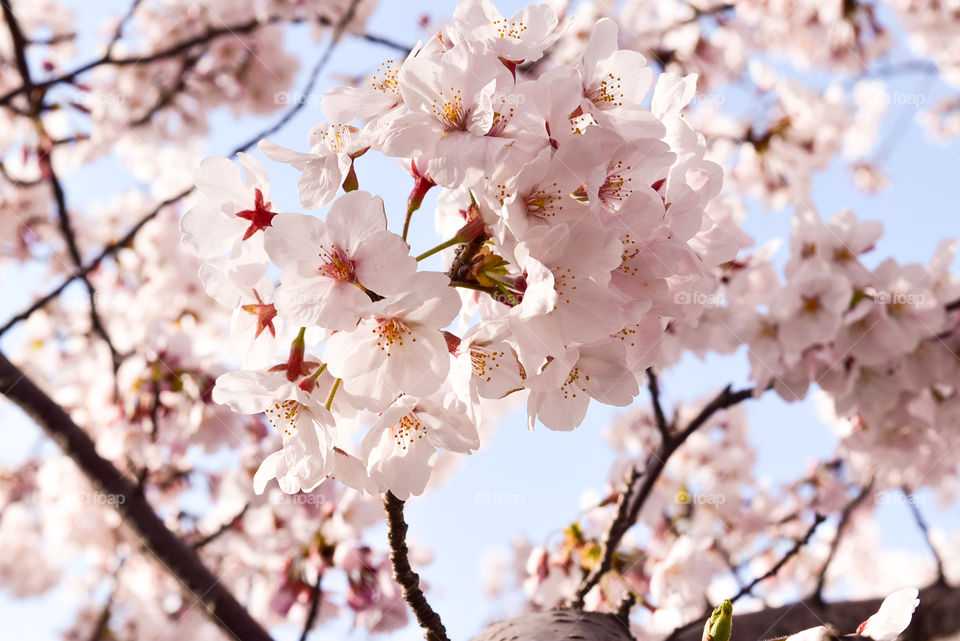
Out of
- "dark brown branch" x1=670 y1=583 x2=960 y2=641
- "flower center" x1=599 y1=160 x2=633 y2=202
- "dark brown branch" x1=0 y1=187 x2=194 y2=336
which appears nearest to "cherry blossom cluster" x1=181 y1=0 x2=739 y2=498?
"flower center" x1=599 y1=160 x2=633 y2=202

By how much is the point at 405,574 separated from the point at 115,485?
104 cm

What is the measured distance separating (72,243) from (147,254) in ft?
6.67

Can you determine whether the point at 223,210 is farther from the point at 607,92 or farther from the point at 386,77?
the point at 607,92

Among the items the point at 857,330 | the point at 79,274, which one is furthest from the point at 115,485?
the point at 857,330

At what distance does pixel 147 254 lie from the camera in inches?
192

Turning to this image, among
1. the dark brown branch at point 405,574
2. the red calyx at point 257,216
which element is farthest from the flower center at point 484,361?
the red calyx at point 257,216

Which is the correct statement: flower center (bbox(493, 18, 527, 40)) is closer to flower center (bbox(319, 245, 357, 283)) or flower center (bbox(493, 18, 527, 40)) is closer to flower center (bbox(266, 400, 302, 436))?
flower center (bbox(319, 245, 357, 283))

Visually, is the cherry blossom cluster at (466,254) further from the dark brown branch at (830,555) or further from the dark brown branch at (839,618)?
the dark brown branch at (830,555)

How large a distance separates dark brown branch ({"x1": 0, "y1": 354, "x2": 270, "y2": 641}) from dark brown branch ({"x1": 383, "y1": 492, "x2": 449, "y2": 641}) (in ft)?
2.45

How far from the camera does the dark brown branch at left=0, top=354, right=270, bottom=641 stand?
165 centimetres

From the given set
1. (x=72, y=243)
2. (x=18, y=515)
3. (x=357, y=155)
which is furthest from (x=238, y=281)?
(x=18, y=515)

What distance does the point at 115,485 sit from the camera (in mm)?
1699

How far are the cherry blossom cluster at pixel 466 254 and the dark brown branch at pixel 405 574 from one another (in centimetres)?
5

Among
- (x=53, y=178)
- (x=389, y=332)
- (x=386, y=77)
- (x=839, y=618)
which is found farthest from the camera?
(x=53, y=178)
